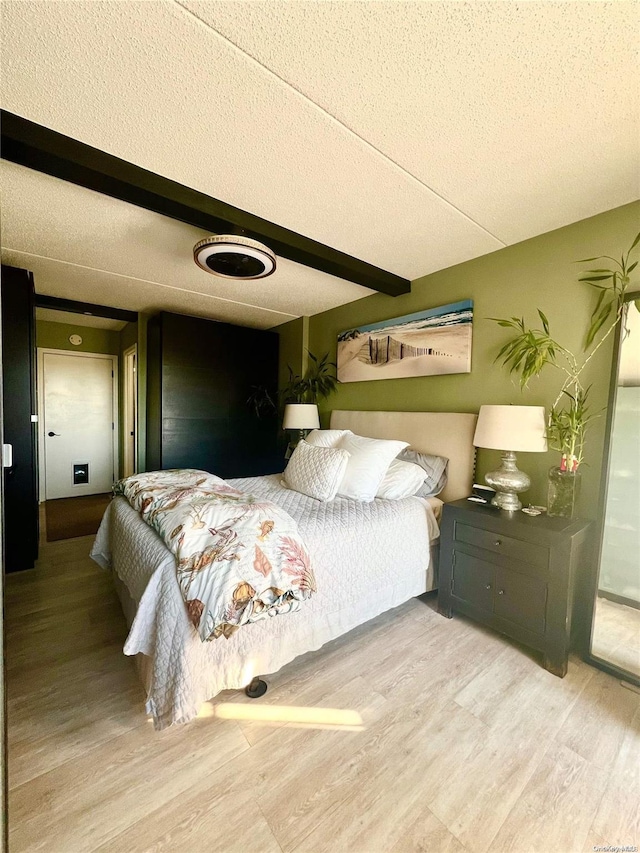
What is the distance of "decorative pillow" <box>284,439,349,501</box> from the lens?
7.78 feet

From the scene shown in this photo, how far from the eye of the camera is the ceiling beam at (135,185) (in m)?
1.46

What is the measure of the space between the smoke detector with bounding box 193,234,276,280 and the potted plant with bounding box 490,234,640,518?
155cm

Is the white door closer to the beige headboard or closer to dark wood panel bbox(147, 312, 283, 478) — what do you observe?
dark wood panel bbox(147, 312, 283, 478)

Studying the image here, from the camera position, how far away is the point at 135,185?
167 cm

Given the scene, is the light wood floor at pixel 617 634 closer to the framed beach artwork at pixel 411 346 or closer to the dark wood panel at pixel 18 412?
the framed beach artwork at pixel 411 346

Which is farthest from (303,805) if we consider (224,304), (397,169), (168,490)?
(224,304)

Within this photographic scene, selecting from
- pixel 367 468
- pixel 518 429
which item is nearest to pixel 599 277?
pixel 518 429

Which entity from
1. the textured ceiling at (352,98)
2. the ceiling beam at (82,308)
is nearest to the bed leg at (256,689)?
the textured ceiling at (352,98)

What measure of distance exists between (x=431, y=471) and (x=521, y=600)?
3.13 feet

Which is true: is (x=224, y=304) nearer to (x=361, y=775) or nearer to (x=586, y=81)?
(x=586, y=81)

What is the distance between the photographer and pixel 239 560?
136 cm

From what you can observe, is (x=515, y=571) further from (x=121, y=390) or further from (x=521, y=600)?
(x=121, y=390)

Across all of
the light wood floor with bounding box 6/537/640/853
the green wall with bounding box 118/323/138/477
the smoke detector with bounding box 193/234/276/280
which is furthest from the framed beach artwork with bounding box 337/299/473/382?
the green wall with bounding box 118/323/138/477

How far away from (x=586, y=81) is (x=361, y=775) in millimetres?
2585
